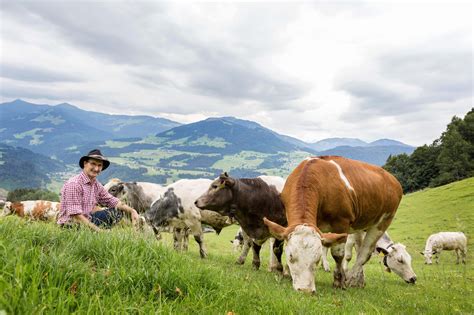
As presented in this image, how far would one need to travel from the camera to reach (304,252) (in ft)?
22.0

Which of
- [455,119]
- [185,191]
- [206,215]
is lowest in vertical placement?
[206,215]

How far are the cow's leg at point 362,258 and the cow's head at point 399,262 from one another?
3.29 m

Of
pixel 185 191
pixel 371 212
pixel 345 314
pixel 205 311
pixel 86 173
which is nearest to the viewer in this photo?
pixel 205 311

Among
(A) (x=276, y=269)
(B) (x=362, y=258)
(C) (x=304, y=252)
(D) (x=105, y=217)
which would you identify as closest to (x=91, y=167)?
(D) (x=105, y=217)

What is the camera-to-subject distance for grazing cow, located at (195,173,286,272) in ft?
38.2

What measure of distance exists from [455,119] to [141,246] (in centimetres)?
9858

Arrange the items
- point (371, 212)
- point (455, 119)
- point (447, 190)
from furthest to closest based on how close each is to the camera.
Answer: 1. point (455, 119)
2. point (447, 190)
3. point (371, 212)

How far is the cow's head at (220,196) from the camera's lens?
470 inches

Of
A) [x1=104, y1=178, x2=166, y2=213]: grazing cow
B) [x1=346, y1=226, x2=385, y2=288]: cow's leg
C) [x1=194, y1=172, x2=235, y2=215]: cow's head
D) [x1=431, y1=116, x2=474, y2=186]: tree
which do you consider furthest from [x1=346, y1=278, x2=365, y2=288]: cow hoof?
[x1=431, y1=116, x2=474, y2=186]: tree

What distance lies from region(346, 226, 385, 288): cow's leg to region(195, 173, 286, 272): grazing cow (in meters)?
2.46

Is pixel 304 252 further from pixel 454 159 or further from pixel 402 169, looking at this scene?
pixel 402 169

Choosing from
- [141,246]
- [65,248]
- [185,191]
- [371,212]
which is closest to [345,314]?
[141,246]

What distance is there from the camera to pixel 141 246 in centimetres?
512

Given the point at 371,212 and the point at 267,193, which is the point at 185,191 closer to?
the point at 267,193
